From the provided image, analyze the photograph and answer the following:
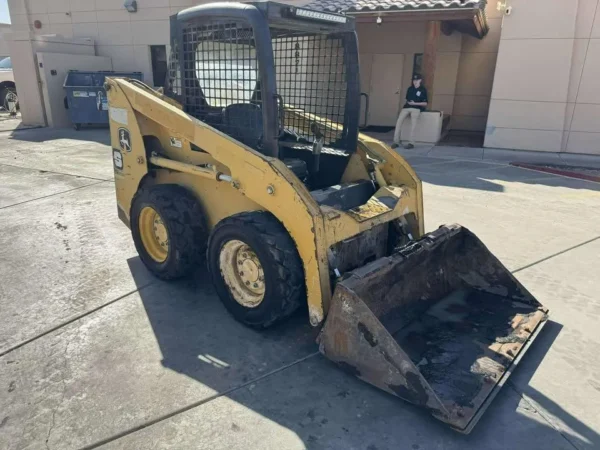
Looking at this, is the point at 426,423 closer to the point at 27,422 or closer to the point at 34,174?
the point at 27,422

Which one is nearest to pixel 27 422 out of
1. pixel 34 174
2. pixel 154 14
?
pixel 34 174

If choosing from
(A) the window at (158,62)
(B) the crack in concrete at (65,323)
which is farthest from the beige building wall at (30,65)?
(B) the crack in concrete at (65,323)

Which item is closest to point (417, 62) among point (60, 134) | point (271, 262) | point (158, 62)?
point (158, 62)

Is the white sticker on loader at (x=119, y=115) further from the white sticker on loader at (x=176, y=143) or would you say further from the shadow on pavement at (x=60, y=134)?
the shadow on pavement at (x=60, y=134)

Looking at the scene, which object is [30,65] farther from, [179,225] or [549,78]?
[549,78]

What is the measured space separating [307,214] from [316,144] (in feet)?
3.33

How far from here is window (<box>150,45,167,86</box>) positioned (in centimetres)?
1494

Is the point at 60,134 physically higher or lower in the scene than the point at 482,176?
higher

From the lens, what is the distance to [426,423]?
2400 mm

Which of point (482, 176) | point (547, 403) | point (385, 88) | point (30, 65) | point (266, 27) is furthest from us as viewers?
point (385, 88)

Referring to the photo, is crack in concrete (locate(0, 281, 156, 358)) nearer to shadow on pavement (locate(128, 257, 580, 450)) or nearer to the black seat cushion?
shadow on pavement (locate(128, 257, 580, 450))

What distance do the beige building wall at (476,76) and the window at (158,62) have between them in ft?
31.1

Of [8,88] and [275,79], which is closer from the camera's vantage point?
[275,79]

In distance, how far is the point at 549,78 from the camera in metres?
9.88
